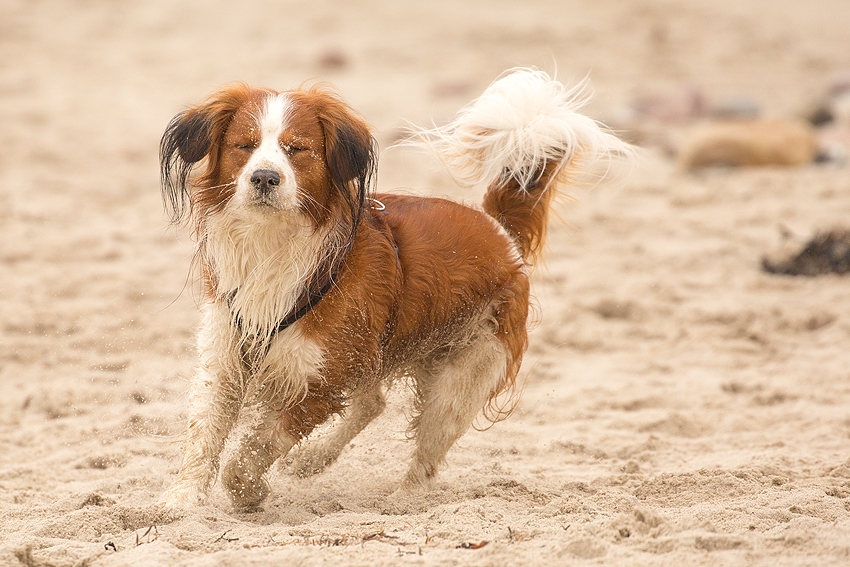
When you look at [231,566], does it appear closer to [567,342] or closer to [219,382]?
[219,382]

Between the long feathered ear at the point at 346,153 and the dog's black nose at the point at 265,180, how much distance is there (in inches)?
12.8

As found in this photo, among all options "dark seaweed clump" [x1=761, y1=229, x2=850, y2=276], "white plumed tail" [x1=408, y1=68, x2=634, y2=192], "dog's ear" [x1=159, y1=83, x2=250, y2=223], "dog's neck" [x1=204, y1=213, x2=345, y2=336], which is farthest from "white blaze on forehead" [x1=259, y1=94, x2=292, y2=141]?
"dark seaweed clump" [x1=761, y1=229, x2=850, y2=276]

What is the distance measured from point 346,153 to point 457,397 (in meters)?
1.19

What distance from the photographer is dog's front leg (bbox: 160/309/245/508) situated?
366 cm

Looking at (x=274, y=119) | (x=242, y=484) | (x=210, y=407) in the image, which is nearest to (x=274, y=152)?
(x=274, y=119)

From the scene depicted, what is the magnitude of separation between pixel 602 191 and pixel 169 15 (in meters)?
9.78

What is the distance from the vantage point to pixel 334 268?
354cm

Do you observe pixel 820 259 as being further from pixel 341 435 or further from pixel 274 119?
pixel 274 119

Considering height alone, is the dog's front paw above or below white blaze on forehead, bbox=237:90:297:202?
below

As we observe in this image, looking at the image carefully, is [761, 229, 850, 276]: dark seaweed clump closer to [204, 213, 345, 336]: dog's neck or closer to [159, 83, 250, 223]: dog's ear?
[204, 213, 345, 336]: dog's neck

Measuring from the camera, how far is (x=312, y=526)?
11.0 ft

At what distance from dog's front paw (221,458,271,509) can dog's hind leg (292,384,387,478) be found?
1.75ft

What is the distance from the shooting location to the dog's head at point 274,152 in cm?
336

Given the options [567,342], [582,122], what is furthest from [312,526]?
[567,342]
